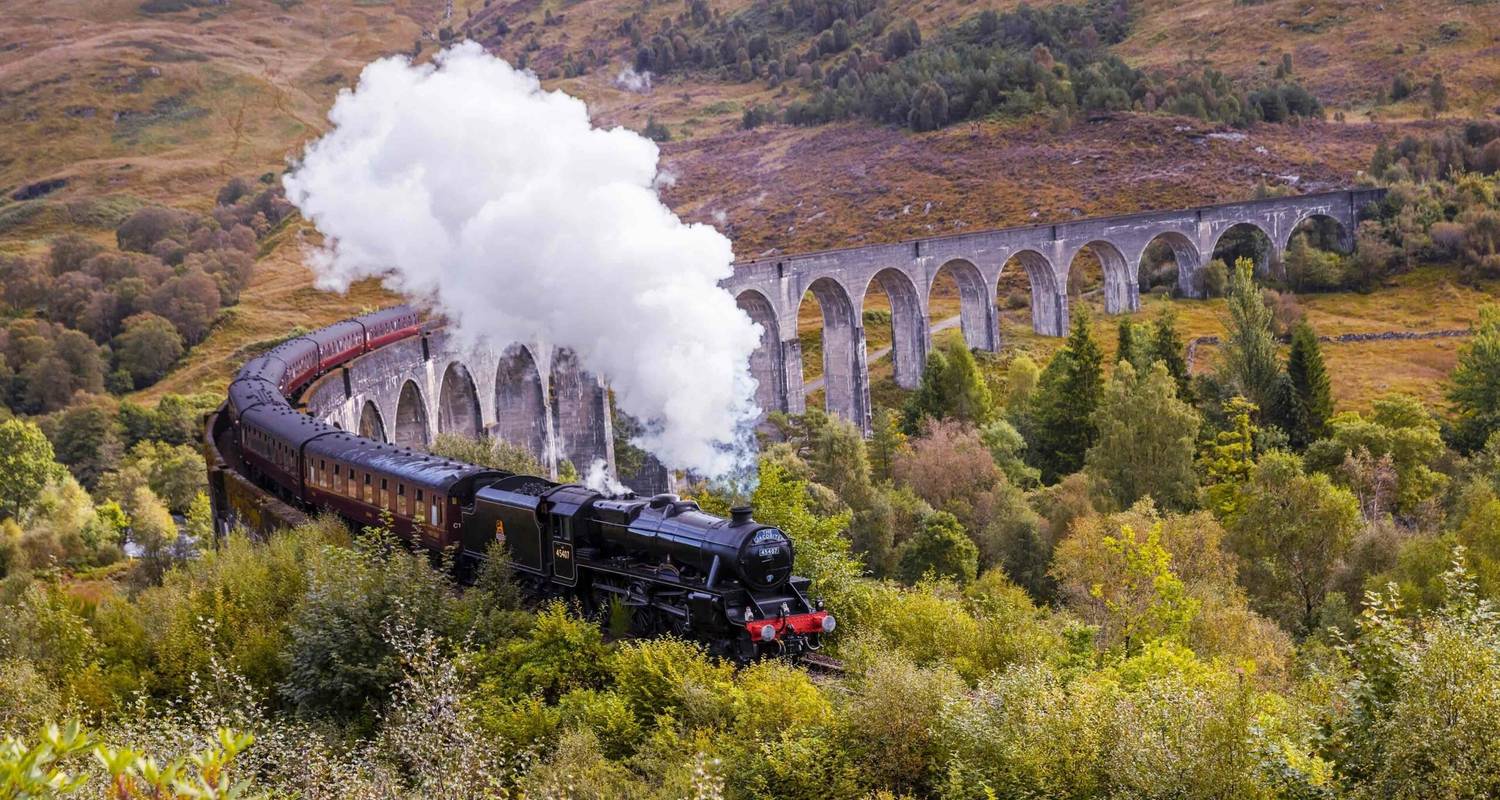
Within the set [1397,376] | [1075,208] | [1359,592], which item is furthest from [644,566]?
[1075,208]

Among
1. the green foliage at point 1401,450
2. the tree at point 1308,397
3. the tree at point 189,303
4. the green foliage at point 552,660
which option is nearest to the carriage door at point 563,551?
the green foliage at point 552,660

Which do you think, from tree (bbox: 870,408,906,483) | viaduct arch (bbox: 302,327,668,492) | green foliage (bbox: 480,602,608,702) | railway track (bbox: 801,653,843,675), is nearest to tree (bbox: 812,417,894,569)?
tree (bbox: 870,408,906,483)

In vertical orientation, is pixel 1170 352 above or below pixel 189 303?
below

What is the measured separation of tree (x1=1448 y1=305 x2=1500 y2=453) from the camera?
47.5m

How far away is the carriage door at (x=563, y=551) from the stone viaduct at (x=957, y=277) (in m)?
37.2

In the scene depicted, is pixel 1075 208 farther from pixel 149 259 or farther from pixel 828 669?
pixel 828 669

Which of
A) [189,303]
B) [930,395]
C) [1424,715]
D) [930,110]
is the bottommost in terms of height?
[930,395]

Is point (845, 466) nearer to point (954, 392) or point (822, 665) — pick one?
point (954, 392)

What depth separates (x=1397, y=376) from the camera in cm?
6125

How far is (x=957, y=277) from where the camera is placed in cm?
7162

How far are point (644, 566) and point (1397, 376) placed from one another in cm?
5563

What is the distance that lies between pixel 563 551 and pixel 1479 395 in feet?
144

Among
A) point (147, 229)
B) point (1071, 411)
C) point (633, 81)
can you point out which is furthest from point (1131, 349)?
point (633, 81)

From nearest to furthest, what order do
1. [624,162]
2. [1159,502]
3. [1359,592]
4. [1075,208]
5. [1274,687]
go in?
1. [1274,687]
2. [1359,592]
3. [624,162]
4. [1159,502]
5. [1075,208]
